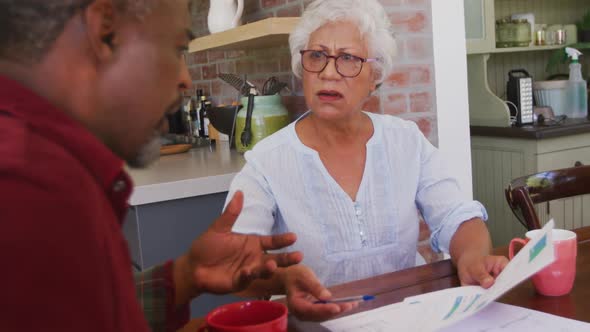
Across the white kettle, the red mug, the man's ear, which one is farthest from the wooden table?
the white kettle

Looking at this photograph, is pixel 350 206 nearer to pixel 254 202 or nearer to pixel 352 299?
→ pixel 254 202

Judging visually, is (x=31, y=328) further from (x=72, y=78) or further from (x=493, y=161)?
(x=493, y=161)

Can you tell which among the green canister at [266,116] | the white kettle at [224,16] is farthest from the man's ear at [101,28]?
the white kettle at [224,16]

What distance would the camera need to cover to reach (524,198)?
140 centimetres

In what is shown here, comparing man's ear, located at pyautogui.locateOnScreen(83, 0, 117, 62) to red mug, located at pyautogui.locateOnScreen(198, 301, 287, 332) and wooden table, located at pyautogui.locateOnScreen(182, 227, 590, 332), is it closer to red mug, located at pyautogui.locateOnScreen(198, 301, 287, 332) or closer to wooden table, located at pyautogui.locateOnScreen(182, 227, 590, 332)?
red mug, located at pyautogui.locateOnScreen(198, 301, 287, 332)

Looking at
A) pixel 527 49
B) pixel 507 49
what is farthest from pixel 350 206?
pixel 527 49

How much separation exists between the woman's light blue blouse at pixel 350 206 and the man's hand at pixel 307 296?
439mm

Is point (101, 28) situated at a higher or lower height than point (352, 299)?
higher

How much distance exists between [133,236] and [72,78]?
1383 millimetres

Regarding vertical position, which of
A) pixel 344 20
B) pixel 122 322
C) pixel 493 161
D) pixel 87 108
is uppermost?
pixel 344 20

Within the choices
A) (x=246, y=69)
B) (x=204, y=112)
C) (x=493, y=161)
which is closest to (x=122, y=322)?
(x=246, y=69)

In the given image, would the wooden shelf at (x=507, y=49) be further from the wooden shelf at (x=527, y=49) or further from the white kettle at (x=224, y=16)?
the white kettle at (x=224, y=16)

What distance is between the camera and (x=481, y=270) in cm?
105

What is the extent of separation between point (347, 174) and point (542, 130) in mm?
1652
